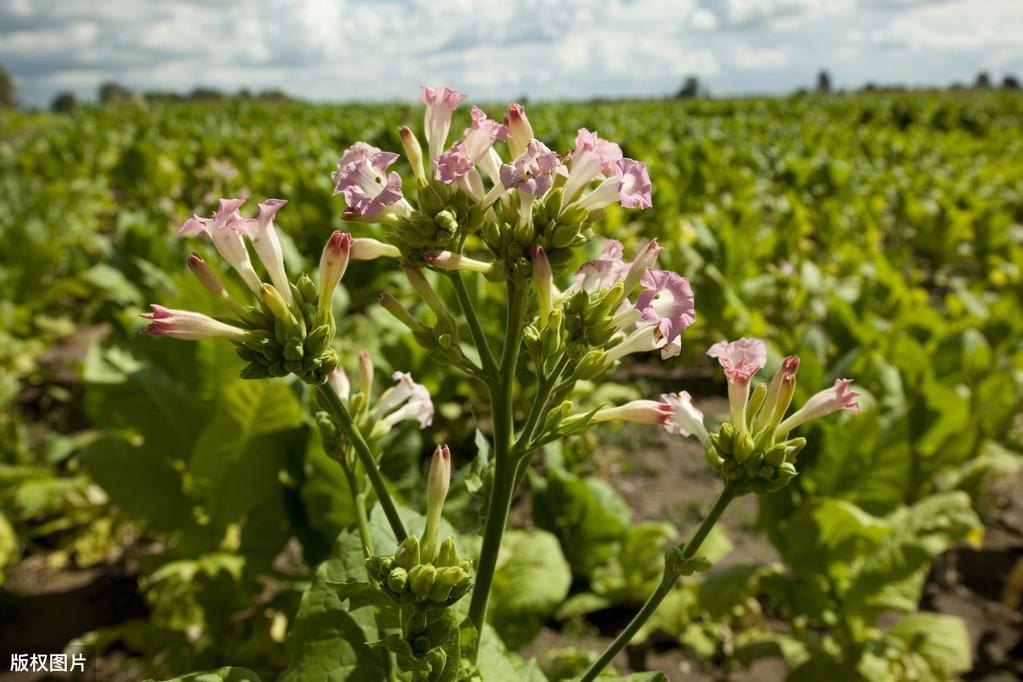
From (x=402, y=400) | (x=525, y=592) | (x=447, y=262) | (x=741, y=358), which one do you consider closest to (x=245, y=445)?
(x=525, y=592)

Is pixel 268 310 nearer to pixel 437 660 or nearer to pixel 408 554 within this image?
pixel 408 554

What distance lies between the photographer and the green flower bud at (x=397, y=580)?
1.14 m

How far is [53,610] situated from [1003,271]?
7.89 metres

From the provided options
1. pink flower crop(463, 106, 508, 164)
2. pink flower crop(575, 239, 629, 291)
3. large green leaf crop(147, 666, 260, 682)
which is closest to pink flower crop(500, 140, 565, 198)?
pink flower crop(463, 106, 508, 164)

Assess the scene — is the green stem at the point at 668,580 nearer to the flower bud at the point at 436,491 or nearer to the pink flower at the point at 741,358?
the pink flower at the point at 741,358

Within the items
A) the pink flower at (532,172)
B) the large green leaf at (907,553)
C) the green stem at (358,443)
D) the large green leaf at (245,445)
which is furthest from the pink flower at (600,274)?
the large green leaf at (907,553)

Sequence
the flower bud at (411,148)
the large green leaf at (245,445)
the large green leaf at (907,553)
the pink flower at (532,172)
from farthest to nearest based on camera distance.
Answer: the large green leaf at (907,553)
the large green leaf at (245,445)
the flower bud at (411,148)
the pink flower at (532,172)

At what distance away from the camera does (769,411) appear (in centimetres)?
127

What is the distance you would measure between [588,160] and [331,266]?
42 centimetres

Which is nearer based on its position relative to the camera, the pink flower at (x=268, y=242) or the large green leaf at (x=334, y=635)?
the pink flower at (x=268, y=242)

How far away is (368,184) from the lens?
1164 mm

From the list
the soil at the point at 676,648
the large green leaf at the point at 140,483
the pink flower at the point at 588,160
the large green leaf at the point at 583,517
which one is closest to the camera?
the pink flower at the point at 588,160

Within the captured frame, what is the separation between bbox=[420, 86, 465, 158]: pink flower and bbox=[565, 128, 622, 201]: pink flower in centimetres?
24

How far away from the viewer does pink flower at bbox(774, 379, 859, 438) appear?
1253 millimetres
